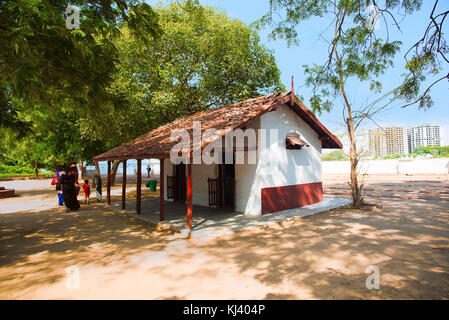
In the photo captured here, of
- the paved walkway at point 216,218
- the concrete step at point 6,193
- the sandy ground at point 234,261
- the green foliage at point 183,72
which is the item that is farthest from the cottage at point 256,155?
the concrete step at point 6,193

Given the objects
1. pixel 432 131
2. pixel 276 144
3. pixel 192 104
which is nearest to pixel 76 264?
pixel 276 144

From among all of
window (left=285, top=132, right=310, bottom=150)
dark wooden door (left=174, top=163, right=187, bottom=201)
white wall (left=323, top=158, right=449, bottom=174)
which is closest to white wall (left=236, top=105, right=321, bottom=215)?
window (left=285, top=132, right=310, bottom=150)

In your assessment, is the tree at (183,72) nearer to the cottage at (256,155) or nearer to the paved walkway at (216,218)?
the cottage at (256,155)

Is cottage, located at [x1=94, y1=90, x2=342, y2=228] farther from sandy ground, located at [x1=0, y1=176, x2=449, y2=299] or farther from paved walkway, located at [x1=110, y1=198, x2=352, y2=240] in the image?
sandy ground, located at [x1=0, y1=176, x2=449, y2=299]

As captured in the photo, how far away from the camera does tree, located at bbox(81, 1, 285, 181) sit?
16.3 meters

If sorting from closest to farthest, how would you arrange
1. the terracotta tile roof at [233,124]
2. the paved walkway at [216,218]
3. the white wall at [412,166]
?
the paved walkway at [216,218] → the terracotta tile roof at [233,124] → the white wall at [412,166]

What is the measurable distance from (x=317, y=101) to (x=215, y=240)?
21.8 feet

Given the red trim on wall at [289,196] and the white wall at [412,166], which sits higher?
the white wall at [412,166]

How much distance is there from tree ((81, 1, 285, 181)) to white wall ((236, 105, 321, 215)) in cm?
838

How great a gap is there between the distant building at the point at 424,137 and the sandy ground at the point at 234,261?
490 feet

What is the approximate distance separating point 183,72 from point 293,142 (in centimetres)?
1092

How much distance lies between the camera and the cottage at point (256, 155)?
8.82m

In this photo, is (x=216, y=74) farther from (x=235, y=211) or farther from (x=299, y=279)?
(x=299, y=279)

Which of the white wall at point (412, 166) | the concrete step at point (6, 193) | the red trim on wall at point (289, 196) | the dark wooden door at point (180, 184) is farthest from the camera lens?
the white wall at point (412, 166)
